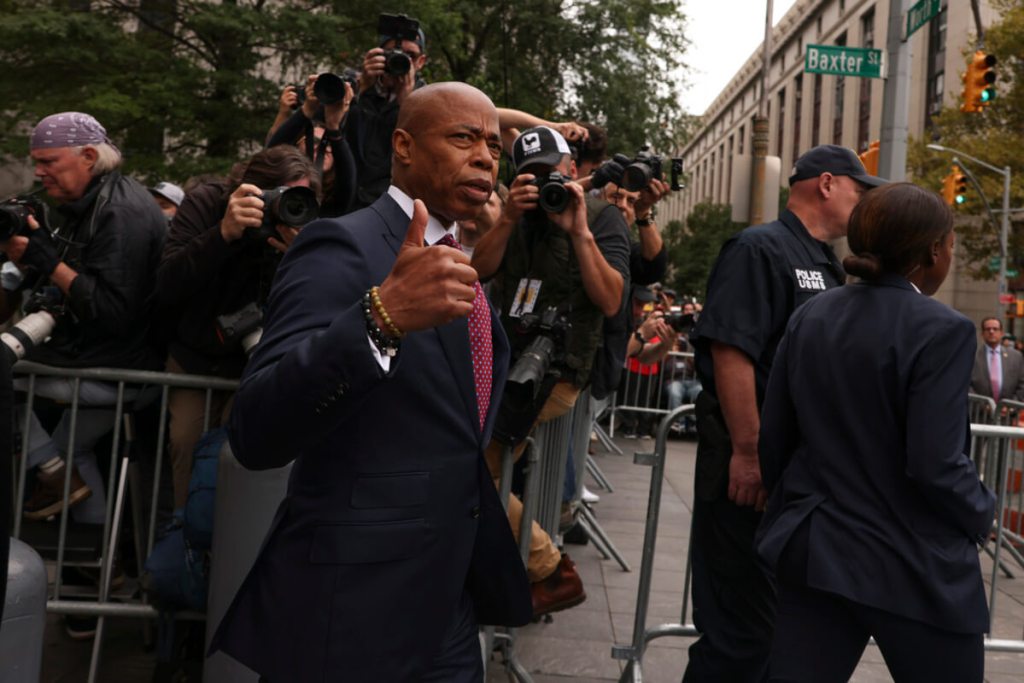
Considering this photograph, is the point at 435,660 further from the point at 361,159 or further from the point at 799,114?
the point at 799,114

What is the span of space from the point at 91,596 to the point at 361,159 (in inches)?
89.8

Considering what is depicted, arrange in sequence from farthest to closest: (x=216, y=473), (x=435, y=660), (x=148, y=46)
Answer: (x=148, y=46) < (x=216, y=473) < (x=435, y=660)

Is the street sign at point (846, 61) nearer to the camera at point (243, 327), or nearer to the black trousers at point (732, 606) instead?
the black trousers at point (732, 606)

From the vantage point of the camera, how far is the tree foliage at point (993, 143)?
29375mm

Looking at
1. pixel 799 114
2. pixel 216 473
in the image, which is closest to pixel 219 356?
pixel 216 473

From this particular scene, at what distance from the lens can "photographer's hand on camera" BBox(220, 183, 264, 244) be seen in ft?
12.1

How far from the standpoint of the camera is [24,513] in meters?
Result: 4.25

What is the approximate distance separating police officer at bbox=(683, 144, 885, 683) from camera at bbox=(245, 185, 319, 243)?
1.37 metres

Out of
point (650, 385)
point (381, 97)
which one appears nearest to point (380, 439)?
point (381, 97)

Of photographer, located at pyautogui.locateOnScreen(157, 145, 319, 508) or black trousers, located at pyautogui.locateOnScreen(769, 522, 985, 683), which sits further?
photographer, located at pyautogui.locateOnScreen(157, 145, 319, 508)

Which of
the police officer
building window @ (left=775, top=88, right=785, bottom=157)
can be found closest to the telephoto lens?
the police officer

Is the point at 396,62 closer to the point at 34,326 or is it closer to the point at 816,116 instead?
the point at 34,326

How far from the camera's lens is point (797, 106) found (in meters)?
71.3

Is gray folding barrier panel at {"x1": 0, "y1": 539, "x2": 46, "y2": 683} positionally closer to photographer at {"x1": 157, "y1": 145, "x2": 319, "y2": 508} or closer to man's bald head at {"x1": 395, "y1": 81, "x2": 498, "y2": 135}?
man's bald head at {"x1": 395, "y1": 81, "x2": 498, "y2": 135}
